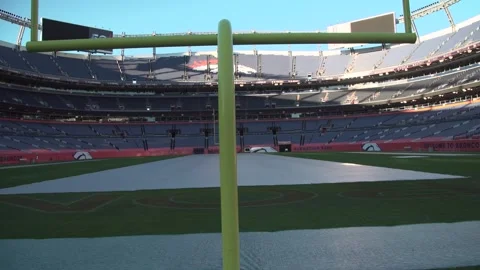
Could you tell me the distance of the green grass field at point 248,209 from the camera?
20.7ft

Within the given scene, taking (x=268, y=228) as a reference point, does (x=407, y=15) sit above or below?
above

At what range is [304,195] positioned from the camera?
32.5ft

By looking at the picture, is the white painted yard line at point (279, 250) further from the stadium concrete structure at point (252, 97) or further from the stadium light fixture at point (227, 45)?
the stadium concrete structure at point (252, 97)

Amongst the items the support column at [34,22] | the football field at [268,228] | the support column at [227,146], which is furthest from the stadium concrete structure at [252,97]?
the support column at [34,22]

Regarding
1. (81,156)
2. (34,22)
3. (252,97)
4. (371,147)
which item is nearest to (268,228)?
(34,22)

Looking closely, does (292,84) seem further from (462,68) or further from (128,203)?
(128,203)

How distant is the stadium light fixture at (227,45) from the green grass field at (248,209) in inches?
151

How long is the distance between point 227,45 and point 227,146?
Result: 635mm

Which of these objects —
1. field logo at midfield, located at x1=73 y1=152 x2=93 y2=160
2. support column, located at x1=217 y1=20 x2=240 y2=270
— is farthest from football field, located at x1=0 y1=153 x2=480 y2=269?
field logo at midfield, located at x1=73 y1=152 x2=93 y2=160

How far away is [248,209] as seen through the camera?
8000 mm

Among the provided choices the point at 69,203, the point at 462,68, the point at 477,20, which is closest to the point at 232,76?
the point at 69,203

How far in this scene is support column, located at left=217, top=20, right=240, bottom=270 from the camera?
85.6 inches

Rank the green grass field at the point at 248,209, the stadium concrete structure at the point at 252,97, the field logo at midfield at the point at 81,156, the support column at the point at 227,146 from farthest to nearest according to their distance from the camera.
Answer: the stadium concrete structure at the point at 252,97 < the field logo at midfield at the point at 81,156 < the green grass field at the point at 248,209 < the support column at the point at 227,146

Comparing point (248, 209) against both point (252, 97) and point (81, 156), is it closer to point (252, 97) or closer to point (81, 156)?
point (81, 156)
